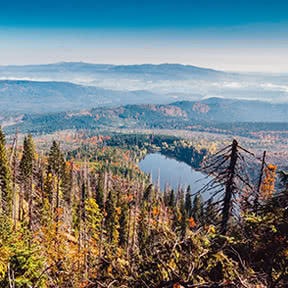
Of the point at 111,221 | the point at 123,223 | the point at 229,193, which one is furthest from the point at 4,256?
the point at 123,223

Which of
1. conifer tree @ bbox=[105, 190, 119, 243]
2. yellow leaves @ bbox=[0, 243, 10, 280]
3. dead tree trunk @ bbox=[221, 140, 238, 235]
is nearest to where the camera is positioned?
dead tree trunk @ bbox=[221, 140, 238, 235]

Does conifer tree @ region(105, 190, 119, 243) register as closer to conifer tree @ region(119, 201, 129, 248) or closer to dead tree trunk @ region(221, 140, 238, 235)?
conifer tree @ region(119, 201, 129, 248)

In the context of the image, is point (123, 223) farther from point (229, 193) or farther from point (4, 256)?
point (229, 193)

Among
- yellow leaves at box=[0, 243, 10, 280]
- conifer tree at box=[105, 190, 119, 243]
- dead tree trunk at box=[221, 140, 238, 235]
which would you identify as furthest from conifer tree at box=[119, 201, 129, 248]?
dead tree trunk at box=[221, 140, 238, 235]

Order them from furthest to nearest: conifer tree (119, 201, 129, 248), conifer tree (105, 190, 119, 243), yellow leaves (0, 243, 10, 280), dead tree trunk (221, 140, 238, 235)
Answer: conifer tree (119, 201, 129, 248), conifer tree (105, 190, 119, 243), yellow leaves (0, 243, 10, 280), dead tree trunk (221, 140, 238, 235)

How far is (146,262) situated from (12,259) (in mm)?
11525

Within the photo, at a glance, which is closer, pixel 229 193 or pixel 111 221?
pixel 229 193

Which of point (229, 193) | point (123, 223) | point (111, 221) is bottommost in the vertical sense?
point (123, 223)

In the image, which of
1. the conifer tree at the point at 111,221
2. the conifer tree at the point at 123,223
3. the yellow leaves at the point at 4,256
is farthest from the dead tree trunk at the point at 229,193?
the conifer tree at the point at 123,223

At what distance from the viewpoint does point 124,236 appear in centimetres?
5681

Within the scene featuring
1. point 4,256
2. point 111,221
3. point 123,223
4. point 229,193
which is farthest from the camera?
point 123,223

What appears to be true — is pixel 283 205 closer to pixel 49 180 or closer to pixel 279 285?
pixel 279 285

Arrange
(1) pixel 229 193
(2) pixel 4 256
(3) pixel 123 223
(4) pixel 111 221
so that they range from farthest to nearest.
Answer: (3) pixel 123 223 → (4) pixel 111 221 → (2) pixel 4 256 → (1) pixel 229 193

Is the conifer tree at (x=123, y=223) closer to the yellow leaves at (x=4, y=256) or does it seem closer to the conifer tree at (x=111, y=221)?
the conifer tree at (x=111, y=221)
